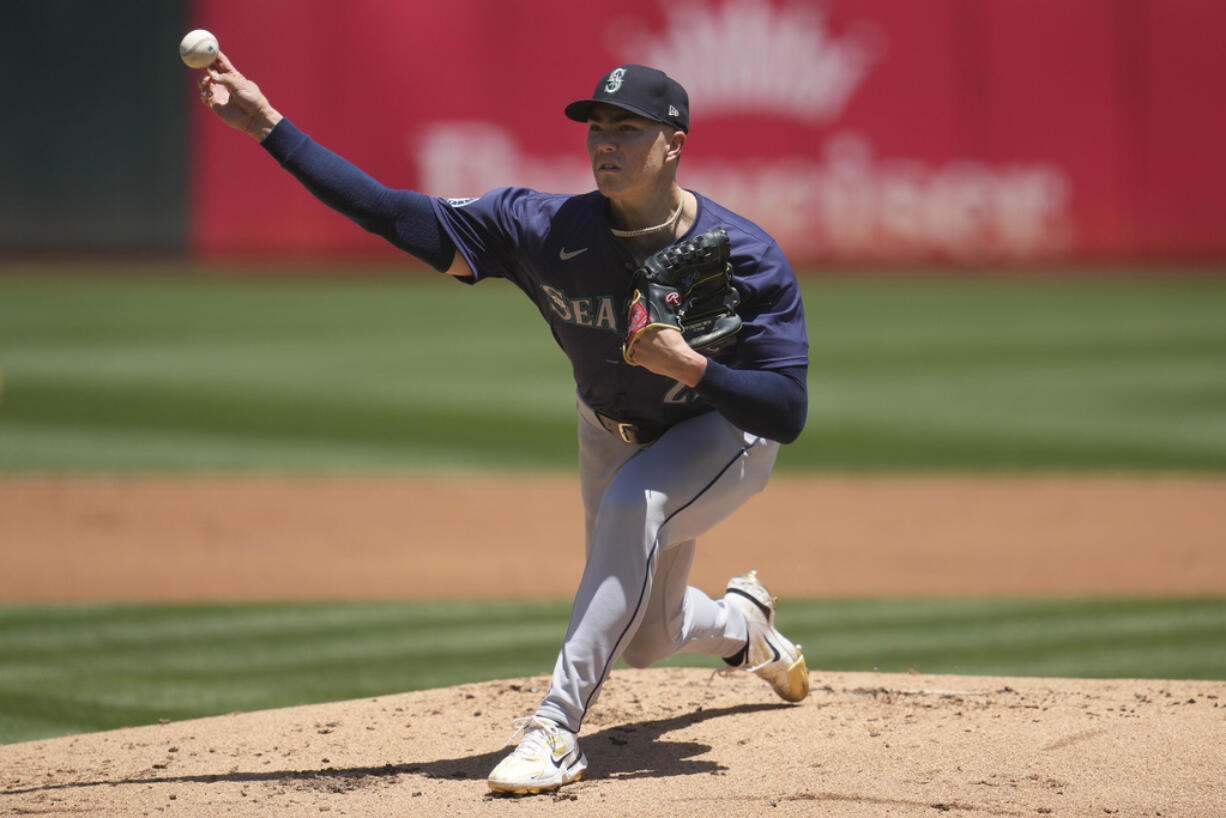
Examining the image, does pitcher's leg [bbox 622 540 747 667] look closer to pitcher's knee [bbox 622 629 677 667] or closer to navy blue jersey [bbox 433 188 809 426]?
pitcher's knee [bbox 622 629 677 667]

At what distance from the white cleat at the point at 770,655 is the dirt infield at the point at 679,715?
8cm

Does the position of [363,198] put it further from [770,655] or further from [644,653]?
[770,655]

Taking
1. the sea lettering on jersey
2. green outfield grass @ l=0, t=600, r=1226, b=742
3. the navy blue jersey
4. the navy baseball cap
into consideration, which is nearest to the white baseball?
the navy blue jersey

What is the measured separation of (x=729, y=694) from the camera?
4.64m

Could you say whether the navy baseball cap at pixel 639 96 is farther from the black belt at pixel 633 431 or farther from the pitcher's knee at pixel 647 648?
the pitcher's knee at pixel 647 648

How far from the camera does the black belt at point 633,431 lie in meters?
3.89

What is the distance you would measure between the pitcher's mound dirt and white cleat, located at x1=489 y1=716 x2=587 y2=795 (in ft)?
0.13

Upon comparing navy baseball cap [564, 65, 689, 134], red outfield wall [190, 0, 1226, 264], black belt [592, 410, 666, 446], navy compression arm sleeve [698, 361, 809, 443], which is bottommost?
black belt [592, 410, 666, 446]

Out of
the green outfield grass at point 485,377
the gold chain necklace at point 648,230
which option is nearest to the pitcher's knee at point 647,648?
the gold chain necklace at point 648,230

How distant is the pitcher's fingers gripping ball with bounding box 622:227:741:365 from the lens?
344 centimetres

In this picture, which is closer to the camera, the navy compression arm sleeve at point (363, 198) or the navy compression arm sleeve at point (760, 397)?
the navy compression arm sleeve at point (760, 397)

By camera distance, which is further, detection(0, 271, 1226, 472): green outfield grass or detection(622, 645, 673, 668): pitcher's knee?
detection(0, 271, 1226, 472): green outfield grass

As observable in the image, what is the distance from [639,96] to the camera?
3.57 metres

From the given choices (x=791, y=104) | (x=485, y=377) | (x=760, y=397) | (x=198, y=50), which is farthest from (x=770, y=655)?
(x=791, y=104)
